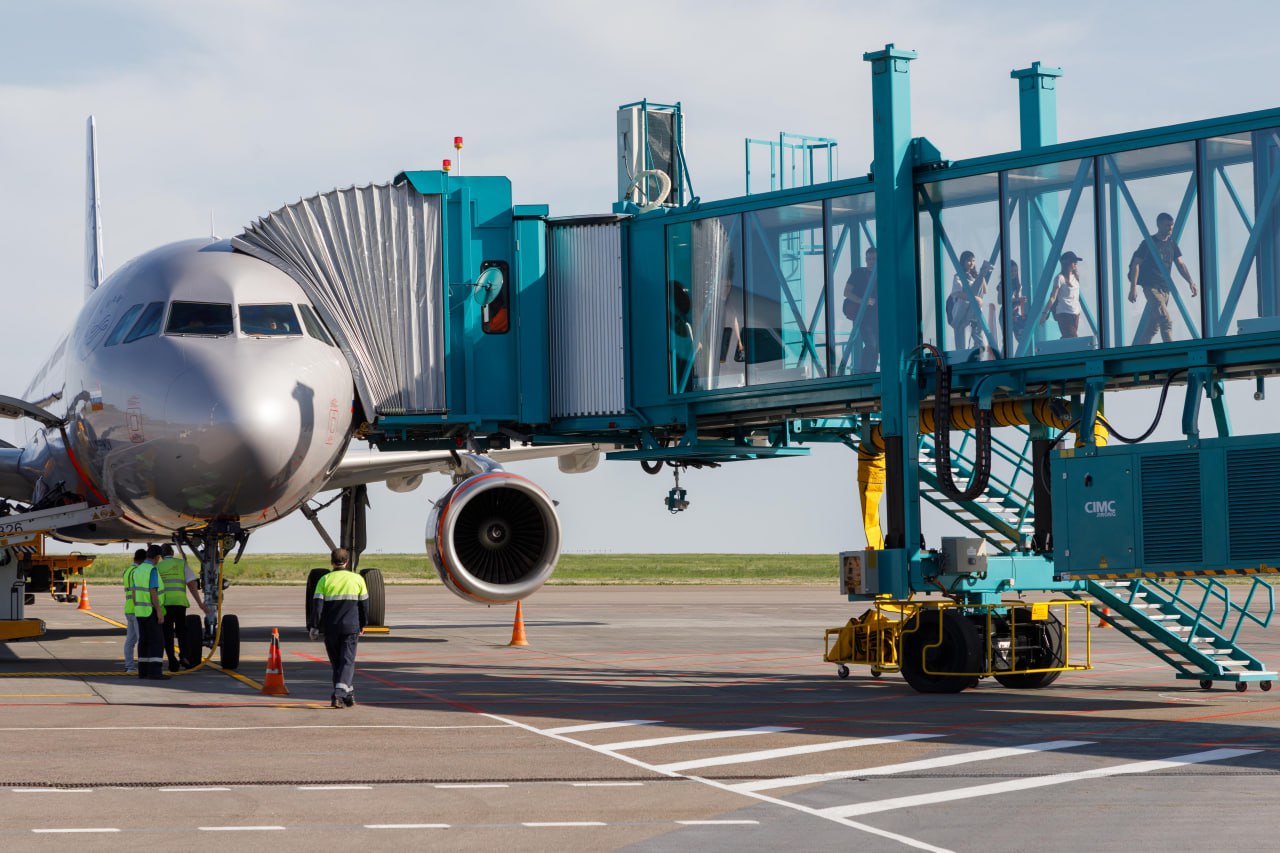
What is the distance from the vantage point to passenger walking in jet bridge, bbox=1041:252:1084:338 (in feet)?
57.4

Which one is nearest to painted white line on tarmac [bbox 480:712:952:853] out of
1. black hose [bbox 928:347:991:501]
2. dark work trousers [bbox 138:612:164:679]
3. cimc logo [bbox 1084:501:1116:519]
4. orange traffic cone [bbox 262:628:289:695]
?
orange traffic cone [bbox 262:628:289:695]

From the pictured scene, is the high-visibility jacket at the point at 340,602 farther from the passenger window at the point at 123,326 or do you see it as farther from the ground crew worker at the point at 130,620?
the passenger window at the point at 123,326

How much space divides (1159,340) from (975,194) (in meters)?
2.95

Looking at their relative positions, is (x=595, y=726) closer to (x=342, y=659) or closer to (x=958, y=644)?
(x=342, y=659)

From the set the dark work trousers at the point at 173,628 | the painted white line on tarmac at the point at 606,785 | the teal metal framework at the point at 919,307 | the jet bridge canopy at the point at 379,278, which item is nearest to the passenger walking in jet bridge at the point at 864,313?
the teal metal framework at the point at 919,307

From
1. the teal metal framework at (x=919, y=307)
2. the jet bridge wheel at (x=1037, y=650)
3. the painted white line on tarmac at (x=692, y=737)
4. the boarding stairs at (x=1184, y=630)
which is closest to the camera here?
the painted white line on tarmac at (x=692, y=737)

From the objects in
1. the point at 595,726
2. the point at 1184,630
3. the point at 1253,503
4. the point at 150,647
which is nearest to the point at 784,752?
the point at 595,726

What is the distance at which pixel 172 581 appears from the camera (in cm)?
2025

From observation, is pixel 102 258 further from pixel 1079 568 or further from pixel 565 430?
pixel 1079 568

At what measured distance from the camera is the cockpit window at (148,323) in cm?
1952

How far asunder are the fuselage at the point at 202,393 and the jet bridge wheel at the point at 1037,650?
28.4 feet

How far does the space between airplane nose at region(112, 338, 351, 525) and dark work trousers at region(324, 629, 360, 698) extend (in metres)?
2.73

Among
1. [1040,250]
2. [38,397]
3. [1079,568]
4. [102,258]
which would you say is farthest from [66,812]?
[102,258]

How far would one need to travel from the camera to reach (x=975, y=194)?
18672mm
